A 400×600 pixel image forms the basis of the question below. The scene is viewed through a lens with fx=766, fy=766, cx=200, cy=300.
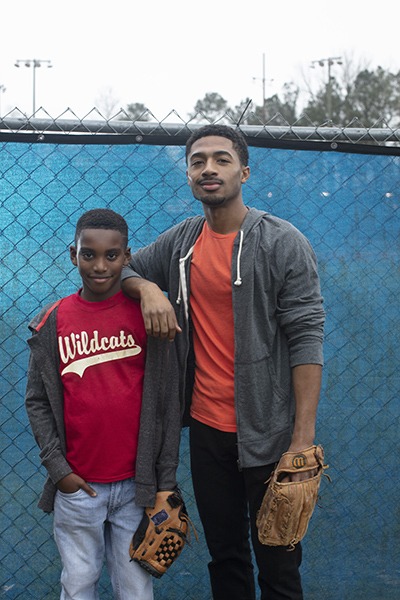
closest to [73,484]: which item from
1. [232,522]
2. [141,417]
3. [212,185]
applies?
[141,417]

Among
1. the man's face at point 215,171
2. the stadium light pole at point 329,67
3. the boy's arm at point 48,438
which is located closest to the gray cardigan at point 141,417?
the boy's arm at point 48,438

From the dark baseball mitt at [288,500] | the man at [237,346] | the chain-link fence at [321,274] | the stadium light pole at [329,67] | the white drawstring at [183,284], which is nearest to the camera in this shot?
the dark baseball mitt at [288,500]

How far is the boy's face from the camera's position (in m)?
2.84

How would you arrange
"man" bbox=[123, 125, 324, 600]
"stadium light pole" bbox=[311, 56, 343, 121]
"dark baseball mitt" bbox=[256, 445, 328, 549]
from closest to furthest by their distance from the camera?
"dark baseball mitt" bbox=[256, 445, 328, 549] < "man" bbox=[123, 125, 324, 600] < "stadium light pole" bbox=[311, 56, 343, 121]

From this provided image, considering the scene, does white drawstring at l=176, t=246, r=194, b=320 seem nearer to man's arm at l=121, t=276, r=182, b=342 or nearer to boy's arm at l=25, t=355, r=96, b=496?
man's arm at l=121, t=276, r=182, b=342

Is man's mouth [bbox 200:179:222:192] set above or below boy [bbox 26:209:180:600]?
above

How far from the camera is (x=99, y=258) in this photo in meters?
2.85

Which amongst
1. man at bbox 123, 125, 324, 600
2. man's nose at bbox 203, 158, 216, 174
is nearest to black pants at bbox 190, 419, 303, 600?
man at bbox 123, 125, 324, 600

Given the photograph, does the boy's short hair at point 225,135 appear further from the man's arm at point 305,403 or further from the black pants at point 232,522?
the black pants at point 232,522

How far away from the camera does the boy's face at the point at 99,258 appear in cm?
284

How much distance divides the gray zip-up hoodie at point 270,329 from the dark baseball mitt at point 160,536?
320 millimetres

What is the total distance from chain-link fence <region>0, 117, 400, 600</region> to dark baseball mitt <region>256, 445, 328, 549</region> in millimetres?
916

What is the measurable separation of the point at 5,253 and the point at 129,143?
30.2 inches

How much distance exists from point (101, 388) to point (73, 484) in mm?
361
